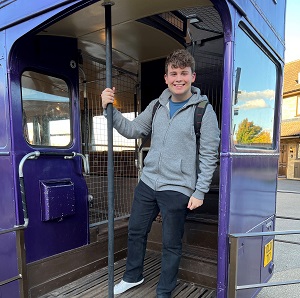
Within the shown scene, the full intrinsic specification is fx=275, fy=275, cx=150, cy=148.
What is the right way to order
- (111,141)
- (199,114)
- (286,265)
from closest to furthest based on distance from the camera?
1. (111,141)
2. (199,114)
3. (286,265)

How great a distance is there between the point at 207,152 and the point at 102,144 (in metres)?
1.97

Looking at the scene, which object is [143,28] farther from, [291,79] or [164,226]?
[291,79]

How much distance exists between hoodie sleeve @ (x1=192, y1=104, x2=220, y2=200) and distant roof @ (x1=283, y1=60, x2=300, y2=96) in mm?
15175

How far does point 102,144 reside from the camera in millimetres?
3527

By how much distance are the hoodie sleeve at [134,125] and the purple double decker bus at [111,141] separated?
26cm

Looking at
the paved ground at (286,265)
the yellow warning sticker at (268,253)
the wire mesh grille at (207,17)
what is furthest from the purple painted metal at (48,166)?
the paved ground at (286,265)

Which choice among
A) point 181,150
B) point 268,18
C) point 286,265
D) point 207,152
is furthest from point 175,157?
point 286,265

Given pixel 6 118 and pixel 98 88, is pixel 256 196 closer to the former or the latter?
pixel 6 118

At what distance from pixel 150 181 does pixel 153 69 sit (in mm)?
1882

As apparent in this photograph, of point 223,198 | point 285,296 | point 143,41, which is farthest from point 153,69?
point 285,296

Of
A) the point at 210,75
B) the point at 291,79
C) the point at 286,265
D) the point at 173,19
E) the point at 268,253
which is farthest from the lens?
the point at 291,79

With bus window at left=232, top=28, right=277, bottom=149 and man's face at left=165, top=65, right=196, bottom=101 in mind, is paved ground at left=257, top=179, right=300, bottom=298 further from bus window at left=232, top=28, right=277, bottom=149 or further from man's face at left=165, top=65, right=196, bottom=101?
man's face at left=165, top=65, right=196, bottom=101

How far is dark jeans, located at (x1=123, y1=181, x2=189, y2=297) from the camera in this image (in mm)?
1954

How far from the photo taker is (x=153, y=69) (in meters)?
3.46
